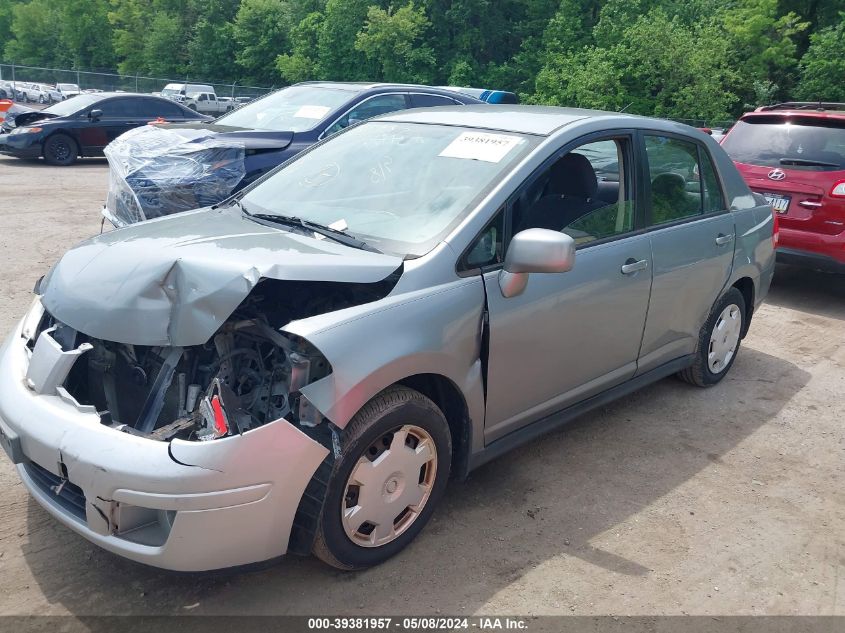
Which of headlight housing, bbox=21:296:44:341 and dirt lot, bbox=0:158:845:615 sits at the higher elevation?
headlight housing, bbox=21:296:44:341

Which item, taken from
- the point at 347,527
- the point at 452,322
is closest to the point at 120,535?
the point at 347,527

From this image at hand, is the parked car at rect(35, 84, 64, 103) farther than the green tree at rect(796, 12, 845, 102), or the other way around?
the parked car at rect(35, 84, 64, 103)

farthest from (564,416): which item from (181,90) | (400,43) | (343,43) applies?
(343,43)

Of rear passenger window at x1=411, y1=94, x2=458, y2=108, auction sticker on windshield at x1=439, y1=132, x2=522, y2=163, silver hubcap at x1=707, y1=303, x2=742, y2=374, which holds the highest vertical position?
auction sticker on windshield at x1=439, y1=132, x2=522, y2=163

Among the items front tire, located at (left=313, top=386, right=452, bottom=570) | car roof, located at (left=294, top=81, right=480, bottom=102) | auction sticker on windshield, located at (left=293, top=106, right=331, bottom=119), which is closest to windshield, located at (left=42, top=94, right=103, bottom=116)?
car roof, located at (left=294, top=81, right=480, bottom=102)

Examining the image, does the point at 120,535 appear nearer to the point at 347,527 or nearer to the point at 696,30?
the point at 347,527

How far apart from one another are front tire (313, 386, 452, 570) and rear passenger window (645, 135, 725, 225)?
1.94 m

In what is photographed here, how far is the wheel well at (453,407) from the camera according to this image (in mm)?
3139

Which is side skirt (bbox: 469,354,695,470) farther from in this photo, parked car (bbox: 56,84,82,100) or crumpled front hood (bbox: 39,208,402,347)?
parked car (bbox: 56,84,82,100)

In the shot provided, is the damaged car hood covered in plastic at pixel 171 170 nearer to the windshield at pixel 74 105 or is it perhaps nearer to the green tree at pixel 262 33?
the windshield at pixel 74 105

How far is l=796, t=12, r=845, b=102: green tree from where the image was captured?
28.2 m

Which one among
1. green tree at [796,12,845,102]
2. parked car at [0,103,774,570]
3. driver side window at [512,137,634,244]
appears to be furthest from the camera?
green tree at [796,12,845,102]

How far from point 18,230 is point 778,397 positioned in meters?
7.85

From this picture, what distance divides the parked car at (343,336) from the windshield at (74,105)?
11945 mm
